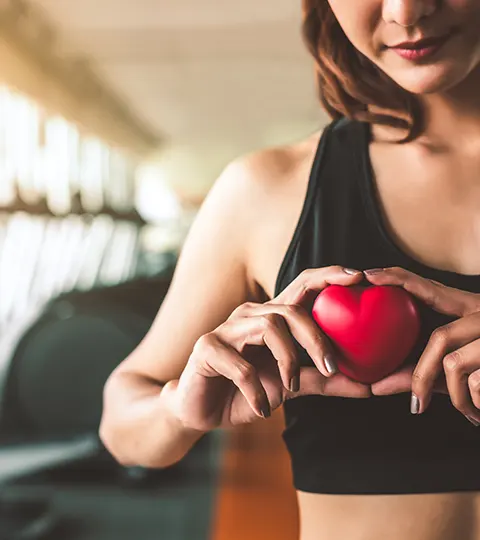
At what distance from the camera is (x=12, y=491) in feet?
3.59

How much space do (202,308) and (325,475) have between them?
18 centimetres

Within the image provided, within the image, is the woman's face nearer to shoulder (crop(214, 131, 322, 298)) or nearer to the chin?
the chin

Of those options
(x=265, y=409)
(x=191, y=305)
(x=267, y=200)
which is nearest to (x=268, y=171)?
(x=267, y=200)

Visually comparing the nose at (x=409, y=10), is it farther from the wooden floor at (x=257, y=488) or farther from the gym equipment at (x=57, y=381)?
the gym equipment at (x=57, y=381)

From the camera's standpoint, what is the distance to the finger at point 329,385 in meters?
0.49

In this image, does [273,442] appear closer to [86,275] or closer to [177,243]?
[177,243]

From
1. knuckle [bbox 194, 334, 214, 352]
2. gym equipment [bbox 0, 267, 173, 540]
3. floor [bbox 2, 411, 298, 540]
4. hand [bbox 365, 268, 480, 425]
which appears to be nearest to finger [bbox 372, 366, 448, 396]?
hand [bbox 365, 268, 480, 425]

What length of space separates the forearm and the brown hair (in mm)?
305

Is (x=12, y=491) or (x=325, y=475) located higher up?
(x=325, y=475)

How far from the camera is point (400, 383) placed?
1.57 ft

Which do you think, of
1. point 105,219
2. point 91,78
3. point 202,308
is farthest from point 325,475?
point 91,78

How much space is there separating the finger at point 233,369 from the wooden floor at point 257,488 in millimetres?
297

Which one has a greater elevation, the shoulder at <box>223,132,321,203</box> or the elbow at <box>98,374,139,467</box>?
the shoulder at <box>223,132,321,203</box>

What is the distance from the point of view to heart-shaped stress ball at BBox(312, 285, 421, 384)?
1.53ft
